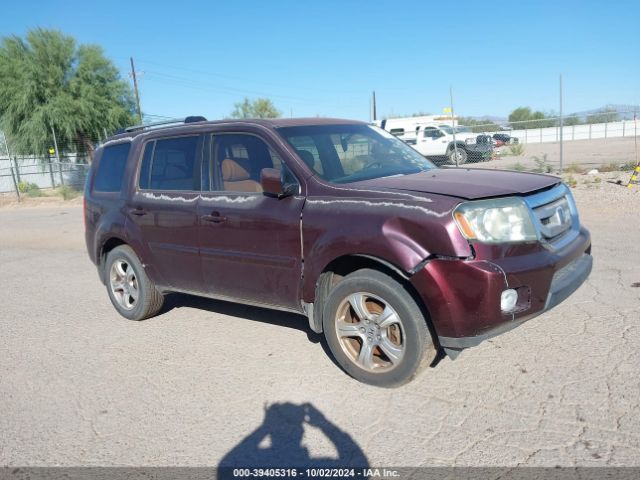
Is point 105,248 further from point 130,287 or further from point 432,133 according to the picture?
point 432,133

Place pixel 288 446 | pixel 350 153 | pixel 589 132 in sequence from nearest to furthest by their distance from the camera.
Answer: pixel 288 446 < pixel 350 153 < pixel 589 132

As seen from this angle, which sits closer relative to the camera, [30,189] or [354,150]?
[354,150]

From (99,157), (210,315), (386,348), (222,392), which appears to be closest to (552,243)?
(386,348)

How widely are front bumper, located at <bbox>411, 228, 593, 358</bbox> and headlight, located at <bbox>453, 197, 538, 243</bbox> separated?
5.4 inches

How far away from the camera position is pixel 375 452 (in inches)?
120

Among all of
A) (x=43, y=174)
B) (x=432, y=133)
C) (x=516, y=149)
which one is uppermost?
(x=432, y=133)

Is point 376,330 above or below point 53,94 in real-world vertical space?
below

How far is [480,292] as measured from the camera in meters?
3.26

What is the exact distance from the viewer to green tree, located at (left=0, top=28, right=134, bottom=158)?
28094 millimetres

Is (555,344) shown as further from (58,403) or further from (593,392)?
(58,403)

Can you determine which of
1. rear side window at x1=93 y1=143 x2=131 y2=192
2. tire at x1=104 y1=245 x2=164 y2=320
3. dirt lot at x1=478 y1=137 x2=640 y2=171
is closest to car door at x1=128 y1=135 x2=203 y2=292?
tire at x1=104 y1=245 x2=164 y2=320

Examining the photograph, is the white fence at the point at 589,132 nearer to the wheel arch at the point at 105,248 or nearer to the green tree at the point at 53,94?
the green tree at the point at 53,94

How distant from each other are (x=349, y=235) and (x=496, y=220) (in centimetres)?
94

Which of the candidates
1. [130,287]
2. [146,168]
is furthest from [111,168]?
[130,287]
